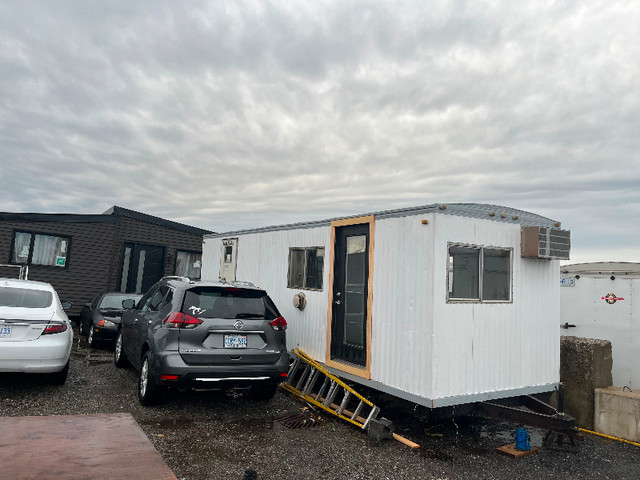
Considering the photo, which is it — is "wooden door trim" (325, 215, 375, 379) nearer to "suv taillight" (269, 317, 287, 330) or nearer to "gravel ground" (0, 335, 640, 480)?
"gravel ground" (0, 335, 640, 480)

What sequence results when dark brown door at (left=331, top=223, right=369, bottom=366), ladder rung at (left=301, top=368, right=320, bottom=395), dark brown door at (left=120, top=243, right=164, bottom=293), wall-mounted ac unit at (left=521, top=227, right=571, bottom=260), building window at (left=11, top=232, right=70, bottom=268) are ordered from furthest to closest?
dark brown door at (left=120, top=243, right=164, bottom=293) → building window at (left=11, top=232, right=70, bottom=268) → ladder rung at (left=301, top=368, right=320, bottom=395) → dark brown door at (left=331, top=223, right=369, bottom=366) → wall-mounted ac unit at (left=521, top=227, right=571, bottom=260)

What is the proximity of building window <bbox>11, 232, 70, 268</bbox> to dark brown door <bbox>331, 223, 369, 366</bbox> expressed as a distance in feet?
38.2

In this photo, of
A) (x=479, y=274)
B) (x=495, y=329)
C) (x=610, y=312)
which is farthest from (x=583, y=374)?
(x=479, y=274)

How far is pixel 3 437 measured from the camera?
383 cm

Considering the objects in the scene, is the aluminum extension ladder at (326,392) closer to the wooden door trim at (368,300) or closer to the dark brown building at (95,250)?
the wooden door trim at (368,300)

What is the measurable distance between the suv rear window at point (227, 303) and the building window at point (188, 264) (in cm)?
1230

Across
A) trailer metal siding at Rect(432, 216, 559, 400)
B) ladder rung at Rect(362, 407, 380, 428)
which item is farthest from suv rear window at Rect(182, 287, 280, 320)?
trailer metal siding at Rect(432, 216, 559, 400)

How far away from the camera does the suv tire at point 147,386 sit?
5.85m

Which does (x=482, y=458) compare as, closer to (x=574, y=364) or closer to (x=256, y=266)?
(x=574, y=364)

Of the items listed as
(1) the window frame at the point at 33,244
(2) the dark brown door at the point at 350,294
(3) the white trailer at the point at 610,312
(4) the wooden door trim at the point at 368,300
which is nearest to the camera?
(4) the wooden door trim at the point at 368,300

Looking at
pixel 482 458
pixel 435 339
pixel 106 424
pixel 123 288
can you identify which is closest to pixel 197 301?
pixel 106 424

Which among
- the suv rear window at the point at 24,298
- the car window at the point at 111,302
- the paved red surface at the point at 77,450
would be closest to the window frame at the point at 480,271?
the paved red surface at the point at 77,450

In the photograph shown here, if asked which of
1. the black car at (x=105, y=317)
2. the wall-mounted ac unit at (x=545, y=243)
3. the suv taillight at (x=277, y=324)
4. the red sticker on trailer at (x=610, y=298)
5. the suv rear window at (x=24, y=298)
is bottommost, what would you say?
the black car at (x=105, y=317)

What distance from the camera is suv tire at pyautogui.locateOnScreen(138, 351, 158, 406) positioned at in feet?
19.2
